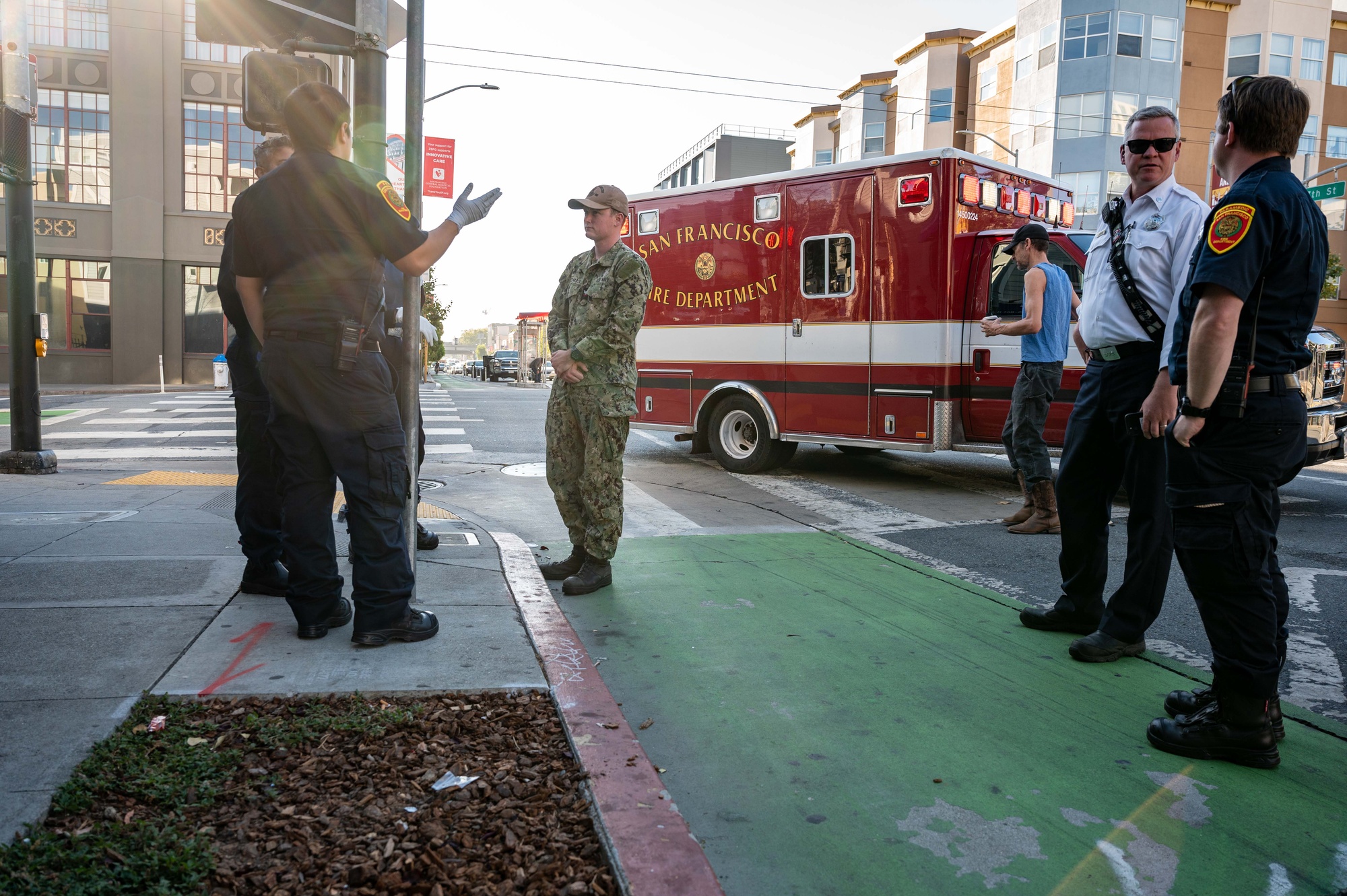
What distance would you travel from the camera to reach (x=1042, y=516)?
6762 millimetres

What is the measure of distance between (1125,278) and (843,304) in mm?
5145

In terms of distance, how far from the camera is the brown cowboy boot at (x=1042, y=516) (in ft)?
22.1

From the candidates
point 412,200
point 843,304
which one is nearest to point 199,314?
point 843,304

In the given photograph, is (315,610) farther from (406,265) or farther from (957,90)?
(957,90)

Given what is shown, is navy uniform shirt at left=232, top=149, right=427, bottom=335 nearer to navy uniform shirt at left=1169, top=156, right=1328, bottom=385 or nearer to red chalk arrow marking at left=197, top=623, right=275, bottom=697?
red chalk arrow marking at left=197, top=623, right=275, bottom=697

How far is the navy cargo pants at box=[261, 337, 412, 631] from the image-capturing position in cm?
348

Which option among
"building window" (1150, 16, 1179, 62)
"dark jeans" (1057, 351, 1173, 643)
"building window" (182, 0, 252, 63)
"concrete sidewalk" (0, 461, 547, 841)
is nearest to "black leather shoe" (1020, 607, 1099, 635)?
"dark jeans" (1057, 351, 1173, 643)

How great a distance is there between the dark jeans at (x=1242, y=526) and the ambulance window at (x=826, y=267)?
6176 millimetres

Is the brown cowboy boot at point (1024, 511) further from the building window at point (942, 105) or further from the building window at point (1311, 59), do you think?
the building window at point (1311, 59)

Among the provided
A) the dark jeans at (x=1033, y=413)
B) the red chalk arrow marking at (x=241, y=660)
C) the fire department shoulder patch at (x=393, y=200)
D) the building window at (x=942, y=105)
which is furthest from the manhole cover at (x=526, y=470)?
the building window at (x=942, y=105)

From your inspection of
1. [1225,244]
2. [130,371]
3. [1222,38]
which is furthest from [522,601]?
[1222,38]

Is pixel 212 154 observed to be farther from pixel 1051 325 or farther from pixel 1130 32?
pixel 1130 32

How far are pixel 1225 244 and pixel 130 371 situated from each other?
33067 millimetres

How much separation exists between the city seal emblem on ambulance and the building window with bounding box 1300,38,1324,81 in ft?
136
